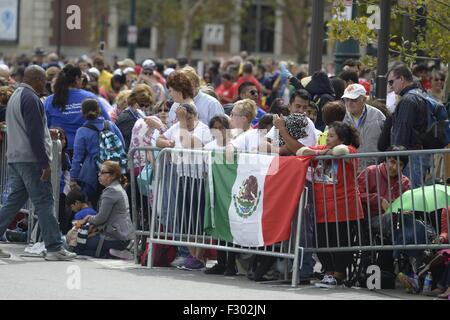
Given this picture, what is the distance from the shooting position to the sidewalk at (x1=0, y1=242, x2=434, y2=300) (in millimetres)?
11250

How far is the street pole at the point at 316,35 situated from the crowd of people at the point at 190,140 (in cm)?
43

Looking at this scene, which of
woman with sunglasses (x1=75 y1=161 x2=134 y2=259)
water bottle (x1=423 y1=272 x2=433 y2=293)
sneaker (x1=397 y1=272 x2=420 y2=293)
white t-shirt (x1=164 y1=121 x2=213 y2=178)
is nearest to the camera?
water bottle (x1=423 y1=272 x2=433 y2=293)

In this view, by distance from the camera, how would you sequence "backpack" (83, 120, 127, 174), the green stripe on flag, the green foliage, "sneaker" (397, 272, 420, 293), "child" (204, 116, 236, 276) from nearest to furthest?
"sneaker" (397, 272, 420, 293)
the green stripe on flag
"child" (204, 116, 236, 276)
"backpack" (83, 120, 127, 174)
the green foliage

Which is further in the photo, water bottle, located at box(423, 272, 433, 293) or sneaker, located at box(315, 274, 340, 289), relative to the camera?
sneaker, located at box(315, 274, 340, 289)

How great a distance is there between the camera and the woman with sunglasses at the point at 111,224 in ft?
46.9

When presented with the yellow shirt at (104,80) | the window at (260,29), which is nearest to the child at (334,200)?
the yellow shirt at (104,80)

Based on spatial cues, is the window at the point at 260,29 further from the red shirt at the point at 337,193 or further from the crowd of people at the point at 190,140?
the red shirt at the point at 337,193

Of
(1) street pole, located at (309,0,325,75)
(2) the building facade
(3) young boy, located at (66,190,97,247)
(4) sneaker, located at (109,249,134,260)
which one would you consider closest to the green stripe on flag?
(4) sneaker, located at (109,249,134,260)

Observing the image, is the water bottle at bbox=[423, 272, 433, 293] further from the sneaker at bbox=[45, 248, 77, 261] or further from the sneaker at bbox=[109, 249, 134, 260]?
the sneaker at bbox=[45, 248, 77, 261]

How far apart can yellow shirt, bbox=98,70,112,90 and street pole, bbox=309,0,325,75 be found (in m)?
8.04

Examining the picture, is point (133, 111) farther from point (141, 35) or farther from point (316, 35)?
point (141, 35)

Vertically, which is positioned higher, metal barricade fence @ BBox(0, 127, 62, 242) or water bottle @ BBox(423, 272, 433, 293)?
metal barricade fence @ BBox(0, 127, 62, 242)

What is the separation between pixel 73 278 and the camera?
12242 mm
